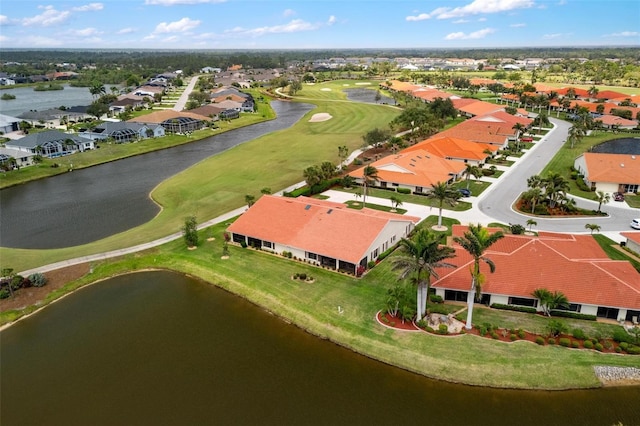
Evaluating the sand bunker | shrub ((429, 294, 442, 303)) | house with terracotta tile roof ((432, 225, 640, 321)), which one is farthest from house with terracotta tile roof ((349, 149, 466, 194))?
the sand bunker

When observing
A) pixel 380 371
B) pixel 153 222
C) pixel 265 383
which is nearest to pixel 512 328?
pixel 380 371

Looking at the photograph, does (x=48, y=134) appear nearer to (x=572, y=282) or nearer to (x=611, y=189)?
(x=572, y=282)

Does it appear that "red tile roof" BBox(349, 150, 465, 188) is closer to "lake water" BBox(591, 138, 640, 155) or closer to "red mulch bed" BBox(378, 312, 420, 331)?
"red mulch bed" BBox(378, 312, 420, 331)

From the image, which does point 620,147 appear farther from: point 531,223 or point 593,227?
point 531,223

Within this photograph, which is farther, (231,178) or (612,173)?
(231,178)

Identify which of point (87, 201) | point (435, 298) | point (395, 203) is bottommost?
point (87, 201)

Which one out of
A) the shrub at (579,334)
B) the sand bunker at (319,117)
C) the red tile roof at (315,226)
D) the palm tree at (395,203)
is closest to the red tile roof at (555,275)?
the shrub at (579,334)

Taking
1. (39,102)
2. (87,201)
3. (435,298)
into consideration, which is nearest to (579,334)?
(435,298)

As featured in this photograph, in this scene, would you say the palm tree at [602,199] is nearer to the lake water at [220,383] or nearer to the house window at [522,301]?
the house window at [522,301]
